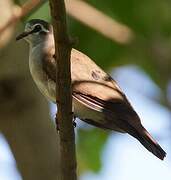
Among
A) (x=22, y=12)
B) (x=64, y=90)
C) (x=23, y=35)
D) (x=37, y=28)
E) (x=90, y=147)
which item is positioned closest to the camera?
(x=64, y=90)

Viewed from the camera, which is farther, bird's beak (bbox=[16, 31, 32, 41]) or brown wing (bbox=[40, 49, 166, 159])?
bird's beak (bbox=[16, 31, 32, 41])

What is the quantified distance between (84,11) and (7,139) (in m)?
1.44

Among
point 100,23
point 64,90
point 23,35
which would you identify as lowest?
point 23,35

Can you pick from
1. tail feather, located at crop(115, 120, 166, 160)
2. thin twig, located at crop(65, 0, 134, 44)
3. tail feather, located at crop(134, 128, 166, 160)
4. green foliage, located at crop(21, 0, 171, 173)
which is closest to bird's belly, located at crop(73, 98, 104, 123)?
tail feather, located at crop(115, 120, 166, 160)

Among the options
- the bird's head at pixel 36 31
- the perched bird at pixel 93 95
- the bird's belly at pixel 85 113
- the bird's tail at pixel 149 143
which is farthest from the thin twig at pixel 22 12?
the bird's tail at pixel 149 143

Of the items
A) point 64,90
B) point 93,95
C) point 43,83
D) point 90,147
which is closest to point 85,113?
point 93,95

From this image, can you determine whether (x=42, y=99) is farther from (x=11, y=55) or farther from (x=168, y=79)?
(x=168, y=79)

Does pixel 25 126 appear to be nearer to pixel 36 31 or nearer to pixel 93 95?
pixel 93 95

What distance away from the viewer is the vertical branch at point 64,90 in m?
3.16

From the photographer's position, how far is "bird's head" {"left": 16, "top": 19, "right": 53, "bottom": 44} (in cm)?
568

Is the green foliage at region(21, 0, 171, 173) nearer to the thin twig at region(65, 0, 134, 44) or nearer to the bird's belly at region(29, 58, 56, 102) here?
the thin twig at region(65, 0, 134, 44)

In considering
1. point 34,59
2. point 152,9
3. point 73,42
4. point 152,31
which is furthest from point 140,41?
point 73,42

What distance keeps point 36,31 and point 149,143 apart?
196cm

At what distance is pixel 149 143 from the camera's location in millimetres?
4355
